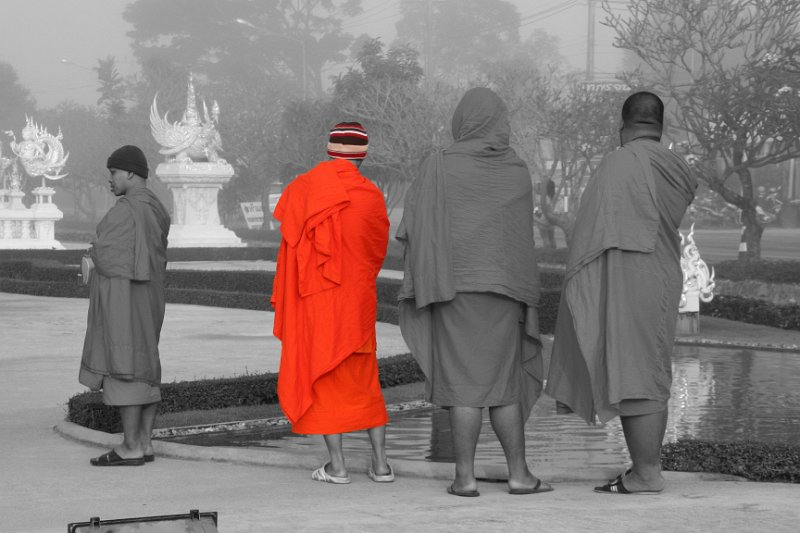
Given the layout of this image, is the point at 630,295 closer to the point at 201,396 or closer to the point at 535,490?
the point at 535,490

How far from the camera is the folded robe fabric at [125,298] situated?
6652 mm

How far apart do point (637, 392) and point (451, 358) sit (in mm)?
779

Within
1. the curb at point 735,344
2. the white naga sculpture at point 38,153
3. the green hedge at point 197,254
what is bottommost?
the green hedge at point 197,254

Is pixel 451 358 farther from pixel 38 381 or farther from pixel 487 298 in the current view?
pixel 38 381

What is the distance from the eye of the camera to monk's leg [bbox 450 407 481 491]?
5816 millimetres

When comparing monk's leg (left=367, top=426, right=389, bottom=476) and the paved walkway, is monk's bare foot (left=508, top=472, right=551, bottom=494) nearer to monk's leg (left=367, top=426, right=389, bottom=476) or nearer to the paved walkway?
the paved walkway

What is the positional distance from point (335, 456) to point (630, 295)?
1495 mm

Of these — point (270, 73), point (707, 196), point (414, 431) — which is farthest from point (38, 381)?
point (270, 73)

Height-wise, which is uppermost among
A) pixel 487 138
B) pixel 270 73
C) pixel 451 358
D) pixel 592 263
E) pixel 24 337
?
pixel 270 73

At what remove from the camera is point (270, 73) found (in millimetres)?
86188

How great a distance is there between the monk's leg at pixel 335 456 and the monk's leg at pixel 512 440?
2.42ft

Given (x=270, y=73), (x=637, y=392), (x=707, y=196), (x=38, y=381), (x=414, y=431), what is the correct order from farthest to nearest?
(x=270, y=73), (x=707, y=196), (x=38, y=381), (x=414, y=431), (x=637, y=392)

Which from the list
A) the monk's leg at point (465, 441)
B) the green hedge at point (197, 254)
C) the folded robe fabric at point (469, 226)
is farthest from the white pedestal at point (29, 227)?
the monk's leg at point (465, 441)

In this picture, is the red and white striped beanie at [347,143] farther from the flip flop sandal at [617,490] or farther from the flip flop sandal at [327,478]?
the flip flop sandal at [617,490]
